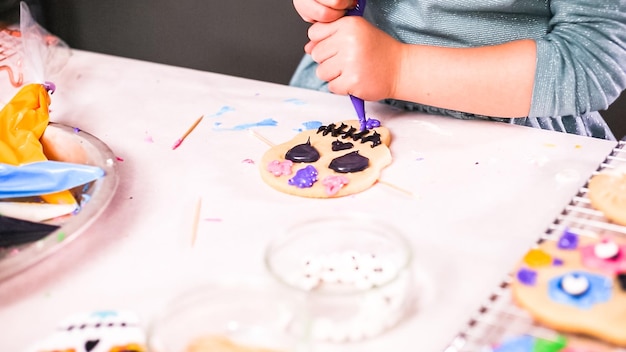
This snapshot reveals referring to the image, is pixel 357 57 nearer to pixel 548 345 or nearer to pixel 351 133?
pixel 351 133

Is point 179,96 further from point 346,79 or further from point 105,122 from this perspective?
point 346,79

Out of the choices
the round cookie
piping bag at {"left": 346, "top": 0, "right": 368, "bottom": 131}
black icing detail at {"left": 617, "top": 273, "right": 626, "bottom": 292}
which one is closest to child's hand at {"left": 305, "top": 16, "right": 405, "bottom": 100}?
piping bag at {"left": 346, "top": 0, "right": 368, "bottom": 131}

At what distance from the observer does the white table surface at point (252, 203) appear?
1.87 ft

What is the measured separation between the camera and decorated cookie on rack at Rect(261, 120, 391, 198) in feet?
2.32

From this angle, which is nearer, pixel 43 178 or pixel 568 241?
pixel 568 241

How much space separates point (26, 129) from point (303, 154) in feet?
1.07

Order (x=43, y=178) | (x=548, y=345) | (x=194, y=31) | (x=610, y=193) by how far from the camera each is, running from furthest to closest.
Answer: (x=194, y=31), (x=43, y=178), (x=610, y=193), (x=548, y=345)

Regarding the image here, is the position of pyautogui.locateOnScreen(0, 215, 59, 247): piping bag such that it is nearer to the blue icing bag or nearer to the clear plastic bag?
the blue icing bag

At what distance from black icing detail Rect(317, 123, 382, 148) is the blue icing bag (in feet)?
0.85

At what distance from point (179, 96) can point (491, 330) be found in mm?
605

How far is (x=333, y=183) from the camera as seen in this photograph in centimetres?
70

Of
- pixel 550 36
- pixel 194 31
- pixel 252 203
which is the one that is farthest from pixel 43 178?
pixel 194 31

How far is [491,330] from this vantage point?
485mm

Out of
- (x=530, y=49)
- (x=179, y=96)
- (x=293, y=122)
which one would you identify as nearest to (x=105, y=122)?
(x=179, y=96)
